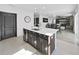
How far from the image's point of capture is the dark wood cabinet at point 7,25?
5.48 metres

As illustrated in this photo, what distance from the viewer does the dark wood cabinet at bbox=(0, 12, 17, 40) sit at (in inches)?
216

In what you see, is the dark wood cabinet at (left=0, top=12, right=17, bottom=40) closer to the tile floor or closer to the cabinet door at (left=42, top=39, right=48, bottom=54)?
the tile floor

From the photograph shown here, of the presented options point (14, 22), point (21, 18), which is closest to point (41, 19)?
point (21, 18)

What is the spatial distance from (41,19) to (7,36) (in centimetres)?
728

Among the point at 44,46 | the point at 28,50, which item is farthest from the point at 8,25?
the point at 44,46

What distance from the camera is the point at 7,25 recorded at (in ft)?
19.3

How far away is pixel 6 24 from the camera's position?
5816mm

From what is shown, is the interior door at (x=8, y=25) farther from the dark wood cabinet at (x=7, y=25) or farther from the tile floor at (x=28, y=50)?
the tile floor at (x=28, y=50)

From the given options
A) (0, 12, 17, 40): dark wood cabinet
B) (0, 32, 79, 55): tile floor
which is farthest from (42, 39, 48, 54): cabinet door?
(0, 12, 17, 40): dark wood cabinet

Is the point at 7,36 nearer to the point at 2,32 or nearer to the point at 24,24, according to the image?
the point at 2,32

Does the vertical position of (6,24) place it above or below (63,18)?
below

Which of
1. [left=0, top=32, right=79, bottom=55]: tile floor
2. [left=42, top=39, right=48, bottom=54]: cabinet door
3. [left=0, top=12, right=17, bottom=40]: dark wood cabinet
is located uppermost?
[left=0, top=12, right=17, bottom=40]: dark wood cabinet

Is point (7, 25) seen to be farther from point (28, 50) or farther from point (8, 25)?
point (28, 50)

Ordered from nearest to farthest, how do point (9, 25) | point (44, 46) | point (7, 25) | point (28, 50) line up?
point (44, 46)
point (28, 50)
point (7, 25)
point (9, 25)
